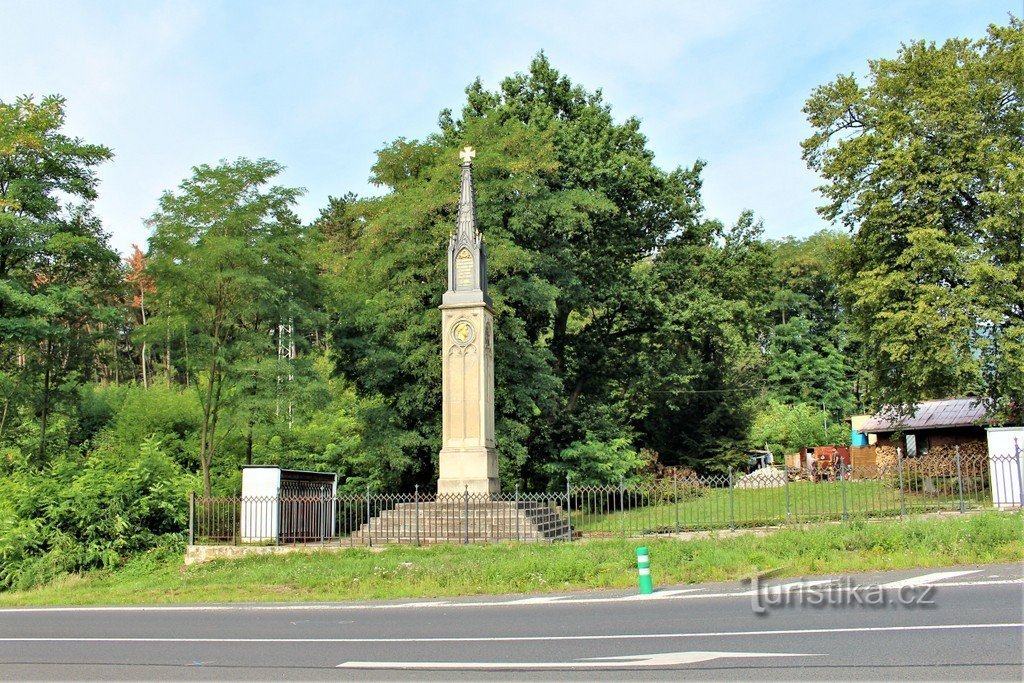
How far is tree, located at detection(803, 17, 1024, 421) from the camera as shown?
2383 cm

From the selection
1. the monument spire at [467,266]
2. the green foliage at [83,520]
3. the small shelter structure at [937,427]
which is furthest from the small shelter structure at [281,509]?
the small shelter structure at [937,427]

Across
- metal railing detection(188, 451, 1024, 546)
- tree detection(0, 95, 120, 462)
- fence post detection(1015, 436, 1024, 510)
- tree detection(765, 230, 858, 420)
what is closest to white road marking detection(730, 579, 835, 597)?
metal railing detection(188, 451, 1024, 546)

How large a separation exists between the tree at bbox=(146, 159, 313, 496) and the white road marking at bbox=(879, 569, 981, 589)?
1618 centimetres

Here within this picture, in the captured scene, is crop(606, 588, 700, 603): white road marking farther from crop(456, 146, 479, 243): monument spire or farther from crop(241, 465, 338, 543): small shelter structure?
crop(456, 146, 479, 243): monument spire

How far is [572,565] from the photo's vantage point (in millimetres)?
14320

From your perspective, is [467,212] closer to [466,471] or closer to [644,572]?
[466,471]

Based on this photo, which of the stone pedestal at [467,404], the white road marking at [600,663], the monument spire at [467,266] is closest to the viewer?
the white road marking at [600,663]

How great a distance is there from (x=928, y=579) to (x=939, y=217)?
17.6 metres

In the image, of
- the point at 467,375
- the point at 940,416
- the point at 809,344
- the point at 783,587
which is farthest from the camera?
the point at 809,344

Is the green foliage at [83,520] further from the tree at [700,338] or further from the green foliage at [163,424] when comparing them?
the tree at [700,338]

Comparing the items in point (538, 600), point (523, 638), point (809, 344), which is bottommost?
point (538, 600)

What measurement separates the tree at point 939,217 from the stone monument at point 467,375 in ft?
41.5

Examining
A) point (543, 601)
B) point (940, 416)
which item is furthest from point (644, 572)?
point (940, 416)

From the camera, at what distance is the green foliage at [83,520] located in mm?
18516
